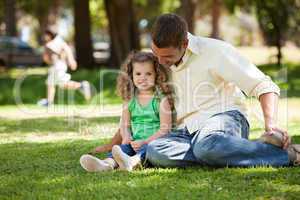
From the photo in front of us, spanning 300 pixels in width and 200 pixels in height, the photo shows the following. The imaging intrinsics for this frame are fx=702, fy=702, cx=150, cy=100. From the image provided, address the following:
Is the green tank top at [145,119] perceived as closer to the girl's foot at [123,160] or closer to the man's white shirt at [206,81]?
the man's white shirt at [206,81]

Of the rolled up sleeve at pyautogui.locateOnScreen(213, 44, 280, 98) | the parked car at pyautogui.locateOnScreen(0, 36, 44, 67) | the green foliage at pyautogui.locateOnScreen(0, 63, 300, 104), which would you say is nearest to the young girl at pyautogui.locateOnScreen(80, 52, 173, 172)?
the rolled up sleeve at pyautogui.locateOnScreen(213, 44, 280, 98)

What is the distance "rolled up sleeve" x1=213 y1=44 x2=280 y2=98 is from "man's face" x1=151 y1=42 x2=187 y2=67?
30cm

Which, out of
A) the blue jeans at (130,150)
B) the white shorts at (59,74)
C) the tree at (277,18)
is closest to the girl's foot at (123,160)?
the blue jeans at (130,150)

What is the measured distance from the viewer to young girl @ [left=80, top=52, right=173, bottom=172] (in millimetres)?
5645

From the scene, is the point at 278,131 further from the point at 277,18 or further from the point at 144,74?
the point at 277,18

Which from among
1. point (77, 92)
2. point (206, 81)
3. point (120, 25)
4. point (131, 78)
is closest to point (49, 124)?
point (131, 78)

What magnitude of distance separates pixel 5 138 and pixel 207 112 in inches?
130

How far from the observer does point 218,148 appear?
496 cm

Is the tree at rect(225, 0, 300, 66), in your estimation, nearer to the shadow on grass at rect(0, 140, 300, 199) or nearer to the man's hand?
the shadow on grass at rect(0, 140, 300, 199)

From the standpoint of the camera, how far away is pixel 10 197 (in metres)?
4.36

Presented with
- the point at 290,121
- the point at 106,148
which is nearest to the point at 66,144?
the point at 106,148

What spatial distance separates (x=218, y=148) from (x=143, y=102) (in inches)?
45.7

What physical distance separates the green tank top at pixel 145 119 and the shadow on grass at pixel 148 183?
61 centimetres

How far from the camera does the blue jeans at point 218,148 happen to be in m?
4.98
